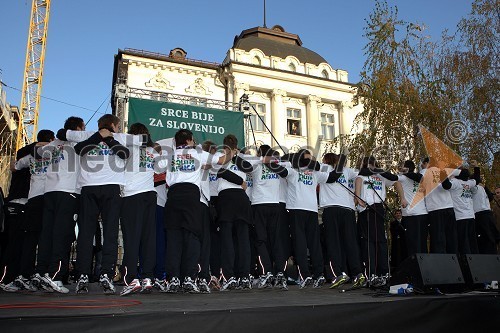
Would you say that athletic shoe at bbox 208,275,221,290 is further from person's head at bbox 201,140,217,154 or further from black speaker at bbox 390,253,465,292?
black speaker at bbox 390,253,465,292

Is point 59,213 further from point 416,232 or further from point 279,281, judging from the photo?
point 416,232

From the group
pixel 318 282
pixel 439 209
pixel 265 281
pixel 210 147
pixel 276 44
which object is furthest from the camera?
pixel 276 44

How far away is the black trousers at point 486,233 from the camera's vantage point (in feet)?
27.0

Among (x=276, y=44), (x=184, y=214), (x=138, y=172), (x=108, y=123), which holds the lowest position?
(x=184, y=214)

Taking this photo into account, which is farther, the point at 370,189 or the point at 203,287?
the point at 370,189

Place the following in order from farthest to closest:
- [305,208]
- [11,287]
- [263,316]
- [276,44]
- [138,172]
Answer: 1. [276,44]
2. [305,208]
3. [11,287]
4. [138,172]
5. [263,316]

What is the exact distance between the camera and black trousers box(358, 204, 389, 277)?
696 centimetres

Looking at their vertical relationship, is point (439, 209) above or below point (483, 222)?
above

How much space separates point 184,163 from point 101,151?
101 cm

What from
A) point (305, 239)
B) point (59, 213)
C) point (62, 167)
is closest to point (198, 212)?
point (59, 213)

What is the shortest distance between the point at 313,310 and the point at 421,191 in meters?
4.82

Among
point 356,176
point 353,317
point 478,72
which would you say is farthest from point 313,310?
point 478,72

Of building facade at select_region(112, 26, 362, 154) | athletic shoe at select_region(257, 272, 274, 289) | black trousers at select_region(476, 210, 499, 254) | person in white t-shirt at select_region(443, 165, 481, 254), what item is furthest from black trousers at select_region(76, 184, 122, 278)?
building facade at select_region(112, 26, 362, 154)

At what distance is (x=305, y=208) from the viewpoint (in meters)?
6.86
